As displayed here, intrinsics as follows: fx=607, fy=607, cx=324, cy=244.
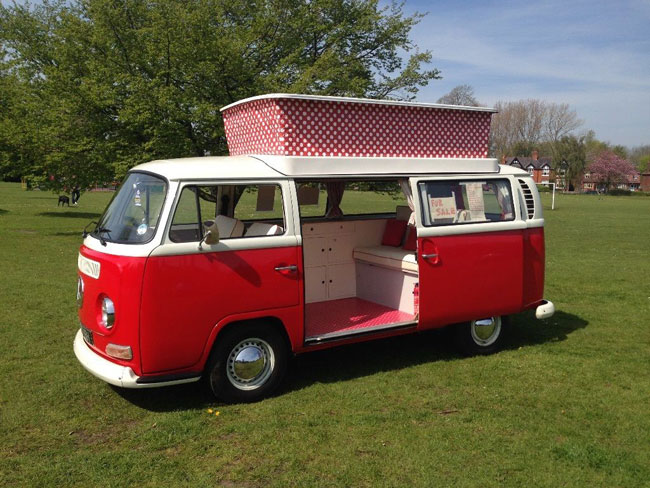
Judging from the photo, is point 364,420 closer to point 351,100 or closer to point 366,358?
point 366,358

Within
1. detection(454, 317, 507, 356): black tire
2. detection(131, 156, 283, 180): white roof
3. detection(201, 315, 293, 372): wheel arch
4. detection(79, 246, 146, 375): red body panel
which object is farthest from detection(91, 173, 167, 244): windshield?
detection(454, 317, 507, 356): black tire

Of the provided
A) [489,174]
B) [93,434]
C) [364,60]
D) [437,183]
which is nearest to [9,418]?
[93,434]

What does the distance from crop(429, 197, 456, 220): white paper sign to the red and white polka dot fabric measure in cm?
55

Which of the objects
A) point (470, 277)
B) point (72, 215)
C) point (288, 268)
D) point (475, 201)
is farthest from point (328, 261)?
point (72, 215)

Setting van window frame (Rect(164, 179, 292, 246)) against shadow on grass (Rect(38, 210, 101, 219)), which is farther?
shadow on grass (Rect(38, 210, 101, 219))

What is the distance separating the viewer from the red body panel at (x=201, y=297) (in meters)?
5.15

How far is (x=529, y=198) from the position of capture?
300 inches

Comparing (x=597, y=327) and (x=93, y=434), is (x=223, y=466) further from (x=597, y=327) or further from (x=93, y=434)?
(x=597, y=327)

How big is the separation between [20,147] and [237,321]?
1764cm

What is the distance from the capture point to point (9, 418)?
5410 millimetres

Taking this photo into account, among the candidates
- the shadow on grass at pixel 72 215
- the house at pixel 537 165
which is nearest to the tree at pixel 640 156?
the house at pixel 537 165

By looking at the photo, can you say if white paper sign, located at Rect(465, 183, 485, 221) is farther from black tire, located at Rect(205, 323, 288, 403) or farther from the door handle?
black tire, located at Rect(205, 323, 288, 403)

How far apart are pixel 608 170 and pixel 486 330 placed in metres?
94.5

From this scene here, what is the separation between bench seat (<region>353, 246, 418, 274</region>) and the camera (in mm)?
7109
